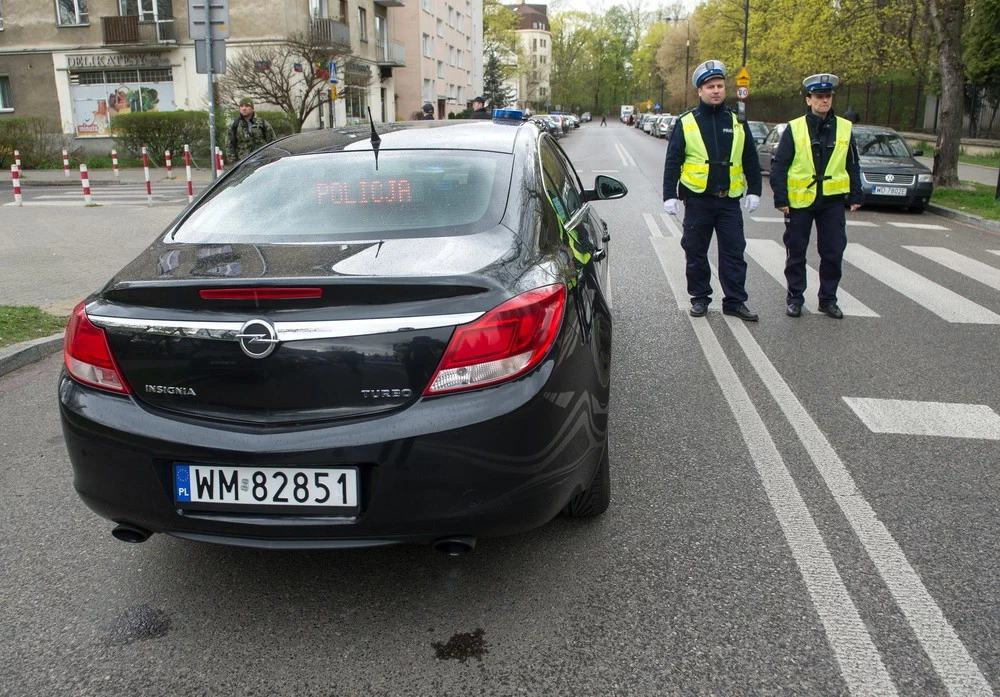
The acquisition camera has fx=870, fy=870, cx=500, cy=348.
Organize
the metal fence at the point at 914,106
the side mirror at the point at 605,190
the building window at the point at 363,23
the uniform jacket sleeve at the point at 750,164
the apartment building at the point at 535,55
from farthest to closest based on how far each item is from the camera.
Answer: the apartment building at the point at 535,55, the building window at the point at 363,23, the metal fence at the point at 914,106, the uniform jacket sleeve at the point at 750,164, the side mirror at the point at 605,190

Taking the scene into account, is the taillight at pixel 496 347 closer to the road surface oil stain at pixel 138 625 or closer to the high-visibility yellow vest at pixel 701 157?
the road surface oil stain at pixel 138 625

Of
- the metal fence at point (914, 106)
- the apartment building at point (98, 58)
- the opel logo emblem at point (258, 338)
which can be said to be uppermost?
the apartment building at point (98, 58)

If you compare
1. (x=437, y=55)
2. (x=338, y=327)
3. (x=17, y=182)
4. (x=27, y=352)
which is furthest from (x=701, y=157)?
(x=437, y=55)

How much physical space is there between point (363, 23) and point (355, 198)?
42.8 m

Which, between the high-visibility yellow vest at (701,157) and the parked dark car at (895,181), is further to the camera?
the parked dark car at (895,181)

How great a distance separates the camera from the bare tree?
1070 inches

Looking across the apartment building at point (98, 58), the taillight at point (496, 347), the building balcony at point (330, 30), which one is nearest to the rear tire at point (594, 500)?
the taillight at point (496, 347)

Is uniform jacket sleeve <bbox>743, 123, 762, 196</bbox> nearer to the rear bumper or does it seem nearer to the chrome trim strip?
the rear bumper

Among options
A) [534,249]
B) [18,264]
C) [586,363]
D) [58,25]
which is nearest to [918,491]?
[586,363]

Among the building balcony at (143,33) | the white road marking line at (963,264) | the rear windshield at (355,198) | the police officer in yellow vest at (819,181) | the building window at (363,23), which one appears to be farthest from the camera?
the building window at (363,23)

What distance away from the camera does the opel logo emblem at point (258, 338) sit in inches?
98.5

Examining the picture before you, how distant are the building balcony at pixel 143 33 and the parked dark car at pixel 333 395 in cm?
3444

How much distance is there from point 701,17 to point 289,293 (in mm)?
65538

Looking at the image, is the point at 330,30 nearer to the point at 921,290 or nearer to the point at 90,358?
the point at 921,290
